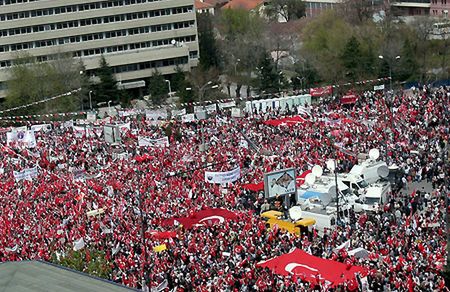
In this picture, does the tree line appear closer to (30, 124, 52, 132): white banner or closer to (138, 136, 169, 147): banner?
(30, 124, 52, 132): white banner

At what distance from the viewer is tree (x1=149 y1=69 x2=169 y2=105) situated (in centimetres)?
7044

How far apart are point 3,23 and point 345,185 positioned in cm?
5008

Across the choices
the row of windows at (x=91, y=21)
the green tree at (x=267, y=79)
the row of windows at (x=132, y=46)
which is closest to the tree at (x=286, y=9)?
the row of windows at (x=132, y=46)

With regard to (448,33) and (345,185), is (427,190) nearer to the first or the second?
(345,185)

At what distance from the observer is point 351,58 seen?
2623 inches

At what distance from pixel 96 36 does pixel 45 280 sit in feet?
198

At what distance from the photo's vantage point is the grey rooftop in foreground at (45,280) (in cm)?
2217

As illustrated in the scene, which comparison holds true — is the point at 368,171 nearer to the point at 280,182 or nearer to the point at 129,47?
the point at 280,182

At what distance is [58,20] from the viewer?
80.4 m

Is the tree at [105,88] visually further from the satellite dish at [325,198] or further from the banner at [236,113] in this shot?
the satellite dish at [325,198]

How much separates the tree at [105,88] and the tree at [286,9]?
1572 inches

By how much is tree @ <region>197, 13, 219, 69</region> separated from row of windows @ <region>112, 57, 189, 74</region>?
1.94 m

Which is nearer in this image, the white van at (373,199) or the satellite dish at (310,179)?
the white van at (373,199)

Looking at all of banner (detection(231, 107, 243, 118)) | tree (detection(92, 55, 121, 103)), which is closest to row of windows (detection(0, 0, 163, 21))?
tree (detection(92, 55, 121, 103))
